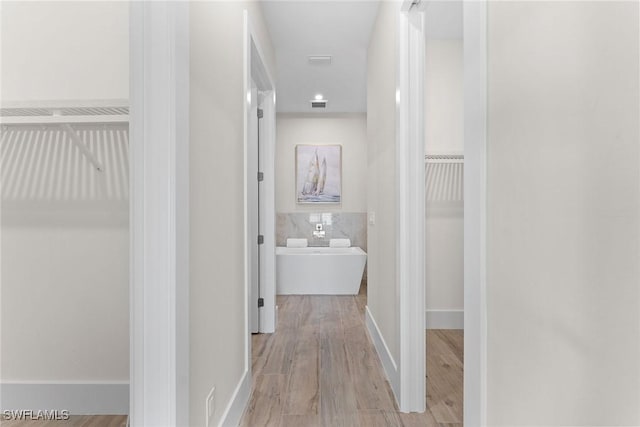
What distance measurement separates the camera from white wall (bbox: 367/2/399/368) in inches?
92.7

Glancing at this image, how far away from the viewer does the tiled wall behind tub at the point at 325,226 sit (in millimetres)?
6086

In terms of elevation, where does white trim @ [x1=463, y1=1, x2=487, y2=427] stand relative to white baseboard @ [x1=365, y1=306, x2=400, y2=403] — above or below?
above

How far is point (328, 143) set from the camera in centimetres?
617

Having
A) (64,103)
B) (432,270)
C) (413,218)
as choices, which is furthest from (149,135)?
(432,270)

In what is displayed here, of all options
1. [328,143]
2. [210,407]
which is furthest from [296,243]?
[210,407]

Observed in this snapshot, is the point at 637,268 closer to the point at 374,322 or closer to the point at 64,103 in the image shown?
the point at 64,103

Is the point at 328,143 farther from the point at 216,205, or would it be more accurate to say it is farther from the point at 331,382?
the point at 216,205

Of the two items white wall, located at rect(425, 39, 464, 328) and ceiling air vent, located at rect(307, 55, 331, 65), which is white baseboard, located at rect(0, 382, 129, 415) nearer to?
white wall, located at rect(425, 39, 464, 328)

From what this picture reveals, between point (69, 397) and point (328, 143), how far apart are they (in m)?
5.28

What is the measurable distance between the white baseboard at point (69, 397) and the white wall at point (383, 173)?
4.88 feet

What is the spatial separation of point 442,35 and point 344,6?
124 cm

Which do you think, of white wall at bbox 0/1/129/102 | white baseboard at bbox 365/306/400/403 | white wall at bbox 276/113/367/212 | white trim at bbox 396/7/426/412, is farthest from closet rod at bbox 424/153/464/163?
white wall at bbox 0/1/129/102

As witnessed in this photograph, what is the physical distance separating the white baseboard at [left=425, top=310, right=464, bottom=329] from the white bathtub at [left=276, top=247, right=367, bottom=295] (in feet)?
4.81

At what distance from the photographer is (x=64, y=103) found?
3.90 ft
